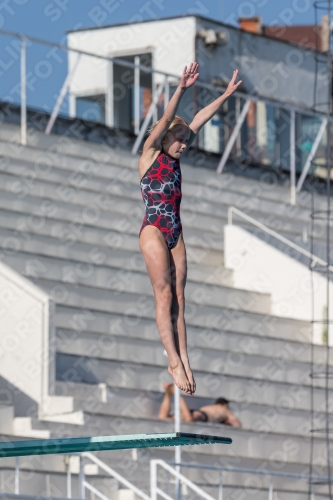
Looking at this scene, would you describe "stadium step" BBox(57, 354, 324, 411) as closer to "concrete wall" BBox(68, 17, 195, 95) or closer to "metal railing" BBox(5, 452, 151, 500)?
"metal railing" BBox(5, 452, 151, 500)

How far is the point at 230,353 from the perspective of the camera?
14.2 metres

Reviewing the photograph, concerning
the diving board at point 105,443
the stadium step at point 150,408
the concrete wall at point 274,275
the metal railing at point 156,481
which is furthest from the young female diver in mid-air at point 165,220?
the concrete wall at point 274,275

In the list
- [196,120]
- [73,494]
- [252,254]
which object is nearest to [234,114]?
[252,254]

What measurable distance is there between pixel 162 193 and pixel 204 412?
20.8ft

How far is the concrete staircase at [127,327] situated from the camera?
41.8ft

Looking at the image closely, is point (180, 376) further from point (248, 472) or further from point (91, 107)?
point (91, 107)

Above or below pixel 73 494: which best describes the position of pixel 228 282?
above

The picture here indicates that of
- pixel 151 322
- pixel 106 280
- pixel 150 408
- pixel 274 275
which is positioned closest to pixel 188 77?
pixel 150 408

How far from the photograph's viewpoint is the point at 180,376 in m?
6.95

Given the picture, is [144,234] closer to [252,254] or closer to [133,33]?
[252,254]

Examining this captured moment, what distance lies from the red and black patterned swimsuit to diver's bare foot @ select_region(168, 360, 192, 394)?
0.61 metres

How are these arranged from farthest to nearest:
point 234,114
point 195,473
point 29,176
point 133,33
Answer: point 133,33, point 234,114, point 29,176, point 195,473

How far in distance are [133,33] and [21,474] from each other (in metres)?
12.5

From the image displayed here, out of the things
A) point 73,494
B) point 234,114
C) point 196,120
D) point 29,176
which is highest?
point 234,114
